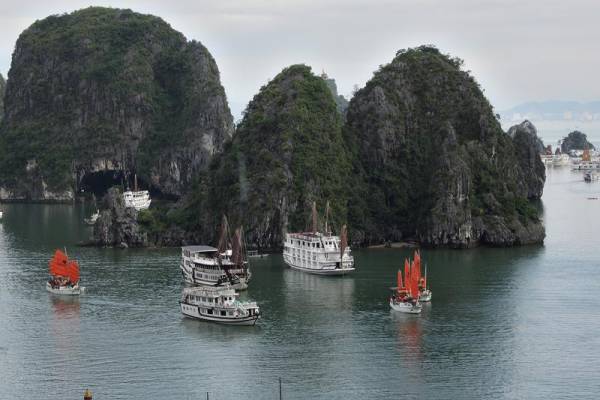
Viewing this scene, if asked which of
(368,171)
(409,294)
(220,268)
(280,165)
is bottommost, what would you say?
(409,294)

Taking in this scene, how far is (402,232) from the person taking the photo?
160500 millimetres

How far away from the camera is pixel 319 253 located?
133875mm

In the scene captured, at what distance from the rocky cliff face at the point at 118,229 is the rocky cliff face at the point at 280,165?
835cm

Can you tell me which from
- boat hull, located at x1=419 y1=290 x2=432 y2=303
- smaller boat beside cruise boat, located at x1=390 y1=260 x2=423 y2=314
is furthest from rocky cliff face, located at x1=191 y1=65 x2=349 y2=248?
smaller boat beside cruise boat, located at x1=390 y1=260 x2=423 y2=314

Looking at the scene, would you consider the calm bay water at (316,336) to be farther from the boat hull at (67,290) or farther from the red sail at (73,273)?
the red sail at (73,273)

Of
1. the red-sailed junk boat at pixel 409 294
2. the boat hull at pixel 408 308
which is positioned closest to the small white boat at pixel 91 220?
the red-sailed junk boat at pixel 409 294

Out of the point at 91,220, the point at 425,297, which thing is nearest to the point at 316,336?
the point at 425,297

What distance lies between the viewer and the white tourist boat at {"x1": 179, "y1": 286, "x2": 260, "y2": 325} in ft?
348

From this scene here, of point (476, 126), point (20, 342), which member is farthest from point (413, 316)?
point (476, 126)

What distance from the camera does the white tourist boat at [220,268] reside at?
124 m

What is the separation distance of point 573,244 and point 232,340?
234 ft

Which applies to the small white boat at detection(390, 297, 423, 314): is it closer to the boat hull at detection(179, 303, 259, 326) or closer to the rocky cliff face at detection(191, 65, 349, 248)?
the boat hull at detection(179, 303, 259, 326)

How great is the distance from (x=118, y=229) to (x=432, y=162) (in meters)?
42.6

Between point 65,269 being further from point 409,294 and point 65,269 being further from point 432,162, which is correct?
point 432,162
